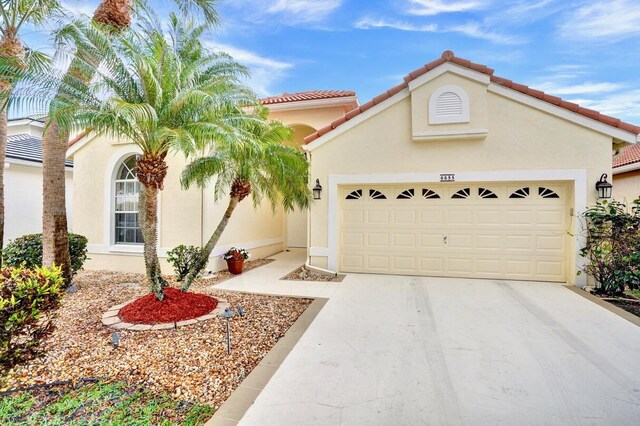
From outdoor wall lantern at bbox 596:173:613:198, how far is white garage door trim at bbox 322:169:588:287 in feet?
0.92

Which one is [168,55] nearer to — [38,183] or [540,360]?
[540,360]

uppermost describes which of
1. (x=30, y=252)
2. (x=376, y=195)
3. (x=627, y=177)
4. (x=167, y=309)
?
(x=627, y=177)

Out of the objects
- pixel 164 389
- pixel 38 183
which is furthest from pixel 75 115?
pixel 38 183

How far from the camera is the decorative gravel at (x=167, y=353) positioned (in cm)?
386

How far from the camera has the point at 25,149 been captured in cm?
1511

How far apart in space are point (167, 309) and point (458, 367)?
5.20 m

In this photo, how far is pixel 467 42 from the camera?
11992mm

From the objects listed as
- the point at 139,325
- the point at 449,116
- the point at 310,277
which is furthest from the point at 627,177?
the point at 139,325

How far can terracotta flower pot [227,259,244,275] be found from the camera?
10227 mm

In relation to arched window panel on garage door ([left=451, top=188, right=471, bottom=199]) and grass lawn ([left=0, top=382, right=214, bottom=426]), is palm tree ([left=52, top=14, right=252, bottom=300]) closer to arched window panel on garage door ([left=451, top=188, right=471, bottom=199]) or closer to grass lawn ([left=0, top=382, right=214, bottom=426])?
grass lawn ([left=0, top=382, right=214, bottom=426])

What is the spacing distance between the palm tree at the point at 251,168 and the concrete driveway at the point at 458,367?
3.30 meters

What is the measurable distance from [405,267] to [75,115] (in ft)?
29.5

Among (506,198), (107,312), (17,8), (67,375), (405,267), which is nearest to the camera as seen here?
(67,375)

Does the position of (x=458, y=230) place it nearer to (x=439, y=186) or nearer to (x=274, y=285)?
(x=439, y=186)
